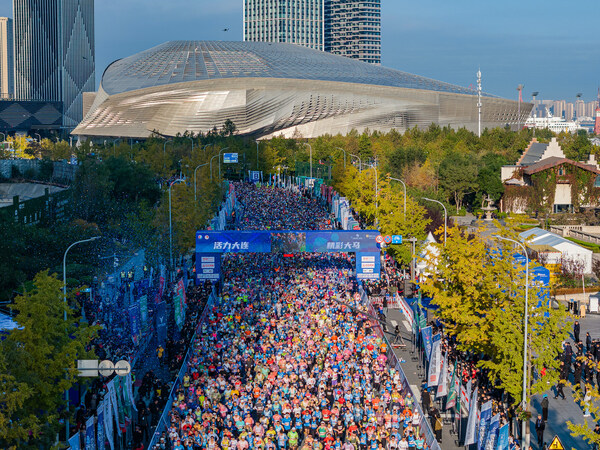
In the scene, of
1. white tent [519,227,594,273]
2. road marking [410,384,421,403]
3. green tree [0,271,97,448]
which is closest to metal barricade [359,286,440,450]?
road marking [410,384,421,403]

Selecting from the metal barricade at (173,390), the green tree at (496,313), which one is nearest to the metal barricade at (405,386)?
the green tree at (496,313)

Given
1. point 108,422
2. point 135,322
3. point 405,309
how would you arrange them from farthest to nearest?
point 405,309 → point 135,322 → point 108,422

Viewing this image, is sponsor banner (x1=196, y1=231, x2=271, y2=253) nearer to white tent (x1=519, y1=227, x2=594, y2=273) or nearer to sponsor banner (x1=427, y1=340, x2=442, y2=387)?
A: white tent (x1=519, y1=227, x2=594, y2=273)

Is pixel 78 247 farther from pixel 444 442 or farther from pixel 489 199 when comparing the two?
pixel 489 199

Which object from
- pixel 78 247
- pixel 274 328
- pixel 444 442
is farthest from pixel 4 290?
pixel 444 442

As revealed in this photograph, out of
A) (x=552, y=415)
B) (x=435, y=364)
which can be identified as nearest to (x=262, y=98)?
(x=435, y=364)

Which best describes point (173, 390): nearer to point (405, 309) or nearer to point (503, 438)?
point (503, 438)
